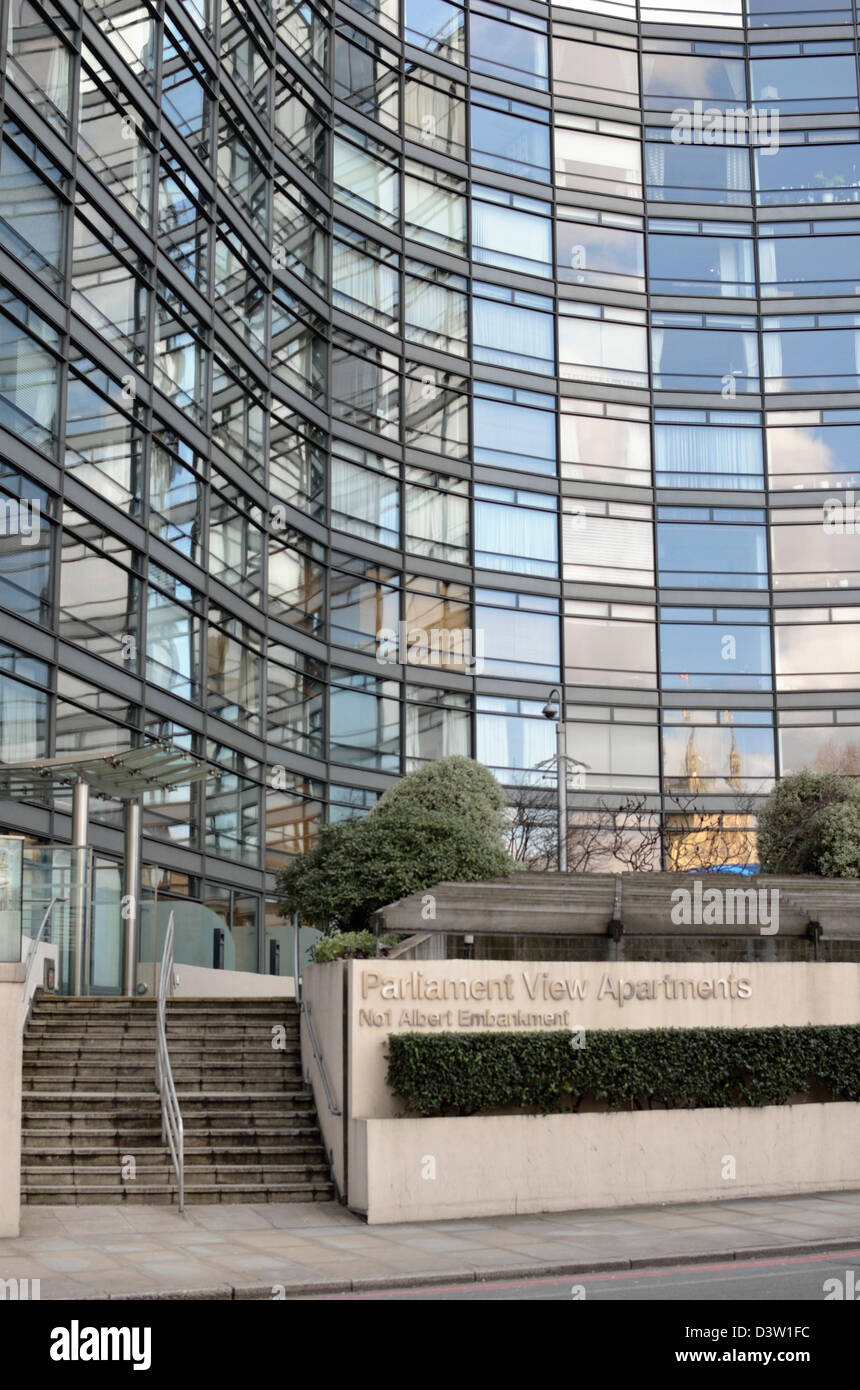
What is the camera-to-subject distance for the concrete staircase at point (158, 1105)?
15125mm

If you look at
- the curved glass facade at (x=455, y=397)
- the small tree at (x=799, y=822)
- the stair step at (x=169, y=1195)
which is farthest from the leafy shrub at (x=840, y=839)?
the stair step at (x=169, y=1195)

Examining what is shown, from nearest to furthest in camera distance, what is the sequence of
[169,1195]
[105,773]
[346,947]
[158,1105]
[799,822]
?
[169,1195] → [158,1105] → [346,947] → [105,773] → [799,822]

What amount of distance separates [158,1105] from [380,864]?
5.03m

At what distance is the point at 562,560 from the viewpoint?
138ft

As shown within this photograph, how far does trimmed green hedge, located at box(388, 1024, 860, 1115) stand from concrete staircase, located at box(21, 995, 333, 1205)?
1645 mm

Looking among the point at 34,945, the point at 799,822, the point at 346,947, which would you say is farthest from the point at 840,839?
the point at 34,945

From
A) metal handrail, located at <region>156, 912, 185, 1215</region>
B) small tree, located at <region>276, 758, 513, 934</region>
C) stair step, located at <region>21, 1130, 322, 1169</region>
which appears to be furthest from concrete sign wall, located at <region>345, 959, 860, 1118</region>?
small tree, located at <region>276, 758, 513, 934</region>

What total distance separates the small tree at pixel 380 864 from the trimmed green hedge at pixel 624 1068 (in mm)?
4595

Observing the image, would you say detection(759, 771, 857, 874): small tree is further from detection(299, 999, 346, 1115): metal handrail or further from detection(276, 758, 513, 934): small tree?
detection(299, 999, 346, 1115): metal handrail

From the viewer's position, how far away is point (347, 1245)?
1288cm

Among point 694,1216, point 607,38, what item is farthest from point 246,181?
point 694,1216

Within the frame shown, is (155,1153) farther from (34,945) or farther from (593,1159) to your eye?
(593,1159)

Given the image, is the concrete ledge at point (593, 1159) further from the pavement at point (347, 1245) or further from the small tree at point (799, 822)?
the small tree at point (799, 822)
